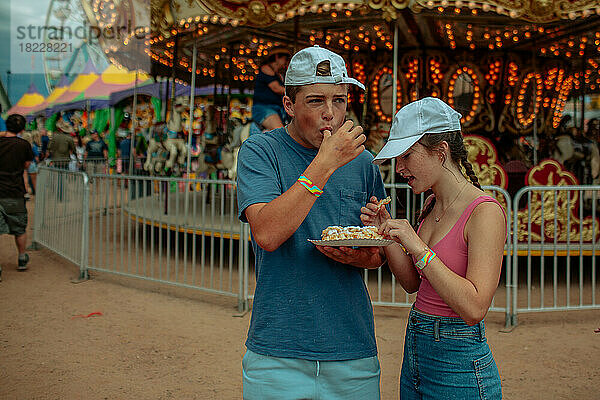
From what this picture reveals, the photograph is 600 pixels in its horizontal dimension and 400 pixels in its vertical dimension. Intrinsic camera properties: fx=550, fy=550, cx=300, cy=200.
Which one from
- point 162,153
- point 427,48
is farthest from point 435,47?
point 162,153

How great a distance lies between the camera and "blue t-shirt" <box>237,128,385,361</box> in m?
1.69

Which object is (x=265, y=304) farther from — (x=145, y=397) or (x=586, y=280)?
(x=586, y=280)

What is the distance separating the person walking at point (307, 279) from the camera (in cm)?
169

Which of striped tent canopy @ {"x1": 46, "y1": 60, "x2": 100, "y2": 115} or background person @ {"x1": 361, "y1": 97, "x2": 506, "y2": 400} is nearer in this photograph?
background person @ {"x1": 361, "y1": 97, "x2": 506, "y2": 400}

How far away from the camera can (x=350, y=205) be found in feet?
6.00

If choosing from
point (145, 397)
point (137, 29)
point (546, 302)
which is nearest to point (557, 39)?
point (546, 302)

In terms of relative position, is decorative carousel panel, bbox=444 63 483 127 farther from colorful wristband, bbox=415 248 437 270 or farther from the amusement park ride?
colorful wristband, bbox=415 248 437 270

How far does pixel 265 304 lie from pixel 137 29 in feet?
31.7

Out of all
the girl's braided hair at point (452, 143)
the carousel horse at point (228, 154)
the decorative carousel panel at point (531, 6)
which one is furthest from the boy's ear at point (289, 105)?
the carousel horse at point (228, 154)

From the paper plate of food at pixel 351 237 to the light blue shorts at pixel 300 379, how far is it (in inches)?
14.9

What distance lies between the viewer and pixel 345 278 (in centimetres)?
177

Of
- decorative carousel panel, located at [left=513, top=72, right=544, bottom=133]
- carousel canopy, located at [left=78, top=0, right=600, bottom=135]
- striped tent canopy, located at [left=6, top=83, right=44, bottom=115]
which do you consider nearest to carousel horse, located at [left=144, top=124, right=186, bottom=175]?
carousel canopy, located at [left=78, top=0, right=600, bottom=135]

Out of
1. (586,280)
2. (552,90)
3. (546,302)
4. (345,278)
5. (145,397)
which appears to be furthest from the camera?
(552,90)

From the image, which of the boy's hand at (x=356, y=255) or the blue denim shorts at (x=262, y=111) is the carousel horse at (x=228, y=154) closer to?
the blue denim shorts at (x=262, y=111)
